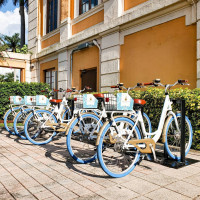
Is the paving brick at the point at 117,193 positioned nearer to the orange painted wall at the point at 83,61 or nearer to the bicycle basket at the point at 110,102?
the bicycle basket at the point at 110,102

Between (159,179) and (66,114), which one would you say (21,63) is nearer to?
(66,114)

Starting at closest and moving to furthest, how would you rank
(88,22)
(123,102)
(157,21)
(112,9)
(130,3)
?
(123,102)
(157,21)
(130,3)
(112,9)
(88,22)

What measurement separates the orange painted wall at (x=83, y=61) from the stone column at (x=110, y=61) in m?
0.72

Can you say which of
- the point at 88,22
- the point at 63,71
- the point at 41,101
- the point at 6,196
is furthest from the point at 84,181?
the point at 63,71

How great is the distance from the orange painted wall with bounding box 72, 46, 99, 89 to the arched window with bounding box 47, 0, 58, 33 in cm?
353

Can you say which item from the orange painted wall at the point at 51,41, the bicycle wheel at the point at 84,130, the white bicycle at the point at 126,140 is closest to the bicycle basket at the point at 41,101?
the bicycle wheel at the point at 84,130

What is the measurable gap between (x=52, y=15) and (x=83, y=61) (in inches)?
195

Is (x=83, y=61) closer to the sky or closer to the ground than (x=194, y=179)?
closer to the sky

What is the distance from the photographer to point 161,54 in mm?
7129

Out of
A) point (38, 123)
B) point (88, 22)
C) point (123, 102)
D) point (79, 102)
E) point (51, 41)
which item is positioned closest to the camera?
point (123, 102)

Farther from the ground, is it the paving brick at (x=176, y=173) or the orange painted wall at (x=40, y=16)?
the orange painted wall at (x=40, y=16)

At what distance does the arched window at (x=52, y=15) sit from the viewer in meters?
13.4

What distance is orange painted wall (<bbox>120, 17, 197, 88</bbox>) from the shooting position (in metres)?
6.39

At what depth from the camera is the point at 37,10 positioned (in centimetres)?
1466
